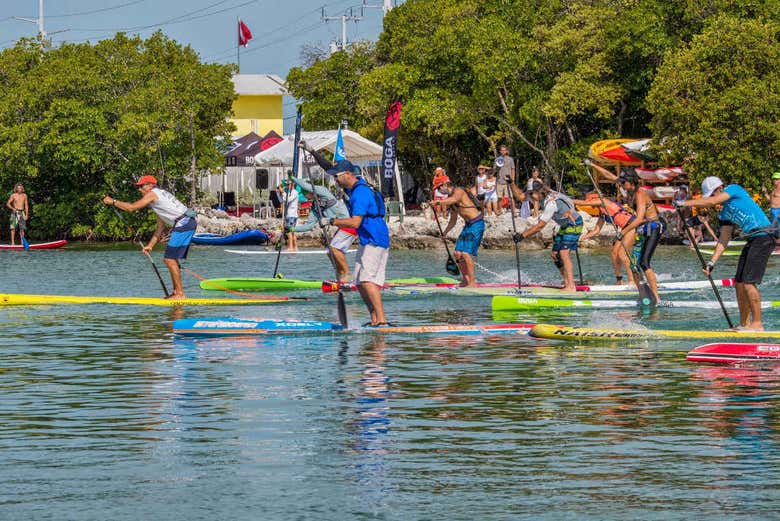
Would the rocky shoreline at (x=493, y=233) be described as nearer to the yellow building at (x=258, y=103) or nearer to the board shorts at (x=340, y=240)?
the board shorts at (x=340, y=240)

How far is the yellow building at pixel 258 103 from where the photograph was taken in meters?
100

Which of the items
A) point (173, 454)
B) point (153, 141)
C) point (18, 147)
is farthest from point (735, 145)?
point (173, 454)

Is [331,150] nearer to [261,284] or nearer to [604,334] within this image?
[261,284]

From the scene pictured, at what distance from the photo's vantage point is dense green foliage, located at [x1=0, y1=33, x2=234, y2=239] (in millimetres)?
47000

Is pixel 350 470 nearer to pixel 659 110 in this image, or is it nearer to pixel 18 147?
pixel 659 110

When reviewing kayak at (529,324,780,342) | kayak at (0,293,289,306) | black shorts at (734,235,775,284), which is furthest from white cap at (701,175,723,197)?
kayak at (0,293,289,306)

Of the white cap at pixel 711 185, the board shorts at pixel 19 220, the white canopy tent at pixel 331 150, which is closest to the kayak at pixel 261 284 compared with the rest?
the white cap at pixel 711 185

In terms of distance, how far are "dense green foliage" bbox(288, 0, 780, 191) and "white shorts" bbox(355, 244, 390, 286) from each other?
2590 centimetres

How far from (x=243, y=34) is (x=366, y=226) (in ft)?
270

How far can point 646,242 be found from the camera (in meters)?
19.5

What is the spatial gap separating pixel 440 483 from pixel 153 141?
40196 mm

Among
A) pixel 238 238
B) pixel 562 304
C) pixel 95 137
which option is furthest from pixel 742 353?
pixel 95 137

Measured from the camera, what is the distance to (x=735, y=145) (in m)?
39.2

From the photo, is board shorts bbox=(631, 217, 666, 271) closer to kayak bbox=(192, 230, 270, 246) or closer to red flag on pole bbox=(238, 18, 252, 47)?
kayak bbox=(192, 230, 270, 246)
